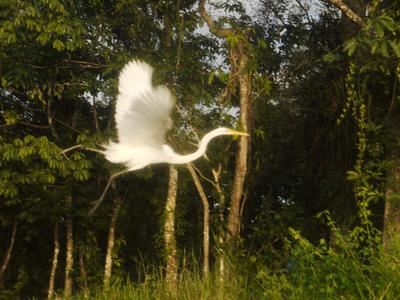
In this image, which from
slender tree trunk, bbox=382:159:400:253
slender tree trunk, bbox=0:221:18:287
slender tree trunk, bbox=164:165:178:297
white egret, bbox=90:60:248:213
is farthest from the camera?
slender tree trunk, bbox=0:221:18:287

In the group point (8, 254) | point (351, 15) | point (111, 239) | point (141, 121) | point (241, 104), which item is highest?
point (351, 15)

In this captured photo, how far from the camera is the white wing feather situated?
3.31 m

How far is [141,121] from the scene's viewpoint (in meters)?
3.35

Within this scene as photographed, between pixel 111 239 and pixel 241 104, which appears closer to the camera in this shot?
pixel 241 104

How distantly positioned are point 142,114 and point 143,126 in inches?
2.4

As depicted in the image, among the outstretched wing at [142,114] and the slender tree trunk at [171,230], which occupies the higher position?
the outstretched wing at [142,114]

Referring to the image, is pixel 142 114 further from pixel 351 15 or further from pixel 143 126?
pixel 351 15

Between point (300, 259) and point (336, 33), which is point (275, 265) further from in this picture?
point (336, 33)

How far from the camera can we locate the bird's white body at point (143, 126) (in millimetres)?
3305

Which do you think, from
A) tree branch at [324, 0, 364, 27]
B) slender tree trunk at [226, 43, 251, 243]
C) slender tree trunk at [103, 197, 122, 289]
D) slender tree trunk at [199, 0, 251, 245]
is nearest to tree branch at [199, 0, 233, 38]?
slender tree trunk at [199, 0, 251, 245]

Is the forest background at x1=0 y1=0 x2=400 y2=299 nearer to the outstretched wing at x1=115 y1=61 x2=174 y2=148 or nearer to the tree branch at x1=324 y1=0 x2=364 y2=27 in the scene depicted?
the tree branch at x1=324 y1=0 x2=364 y2=27

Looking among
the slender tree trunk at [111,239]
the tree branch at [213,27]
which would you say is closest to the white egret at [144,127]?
the tree branch at [213,27]

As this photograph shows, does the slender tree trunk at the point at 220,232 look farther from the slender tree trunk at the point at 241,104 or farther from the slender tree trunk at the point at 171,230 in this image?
the slender tree trunk at the point at 171,230

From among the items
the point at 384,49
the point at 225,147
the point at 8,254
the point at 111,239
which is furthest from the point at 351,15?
the point at 8,254
